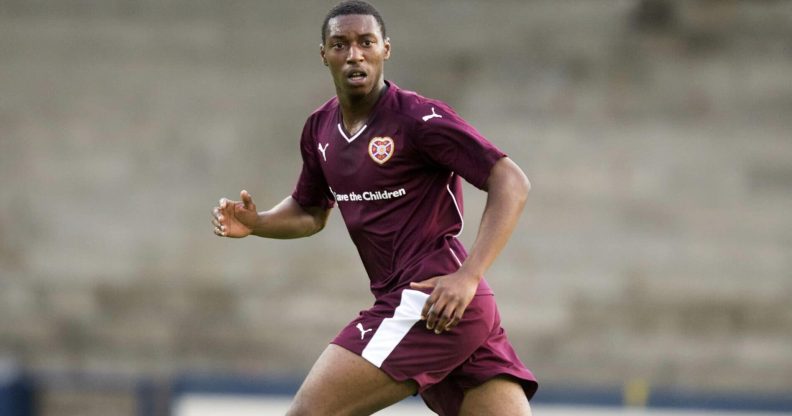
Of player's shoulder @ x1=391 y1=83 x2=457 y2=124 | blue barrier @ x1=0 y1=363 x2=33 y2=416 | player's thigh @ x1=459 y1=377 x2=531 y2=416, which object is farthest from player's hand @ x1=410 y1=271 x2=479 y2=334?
blue barrier @ x1=0 y1=363 x2=33 y2=416

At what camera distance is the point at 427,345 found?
334cm

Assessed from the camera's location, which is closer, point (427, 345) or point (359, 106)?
point (427, 345)

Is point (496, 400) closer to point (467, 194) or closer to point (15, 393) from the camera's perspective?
point (15, 393)

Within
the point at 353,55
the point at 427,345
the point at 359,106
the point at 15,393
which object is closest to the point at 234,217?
the point at 359,106

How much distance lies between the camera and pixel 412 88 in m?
8.32

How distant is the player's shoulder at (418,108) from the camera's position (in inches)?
135

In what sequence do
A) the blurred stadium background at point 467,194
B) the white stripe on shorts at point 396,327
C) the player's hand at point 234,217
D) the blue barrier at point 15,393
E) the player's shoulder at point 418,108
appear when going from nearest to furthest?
the white stripe on shorts at point 396,327 → the player's shoulder at point 418,108 → the player's hand at point 234,217 → the blue barrier at point 15,393 → the blurred stadium background at point 467,194

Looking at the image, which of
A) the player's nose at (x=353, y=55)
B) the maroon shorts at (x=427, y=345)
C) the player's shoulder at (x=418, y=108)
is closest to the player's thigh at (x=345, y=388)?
the maroon shorts at (x=427, y=345)

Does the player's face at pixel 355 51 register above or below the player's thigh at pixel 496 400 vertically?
above

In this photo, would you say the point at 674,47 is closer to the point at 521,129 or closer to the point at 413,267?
the point at 521,129

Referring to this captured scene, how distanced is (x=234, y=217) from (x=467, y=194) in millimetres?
4612

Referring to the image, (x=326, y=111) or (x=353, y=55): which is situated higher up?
(x=353, y=55)

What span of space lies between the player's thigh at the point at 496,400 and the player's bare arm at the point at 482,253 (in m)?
0.30

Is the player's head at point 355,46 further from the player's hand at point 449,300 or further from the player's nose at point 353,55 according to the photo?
the player's hand at point 449,300
